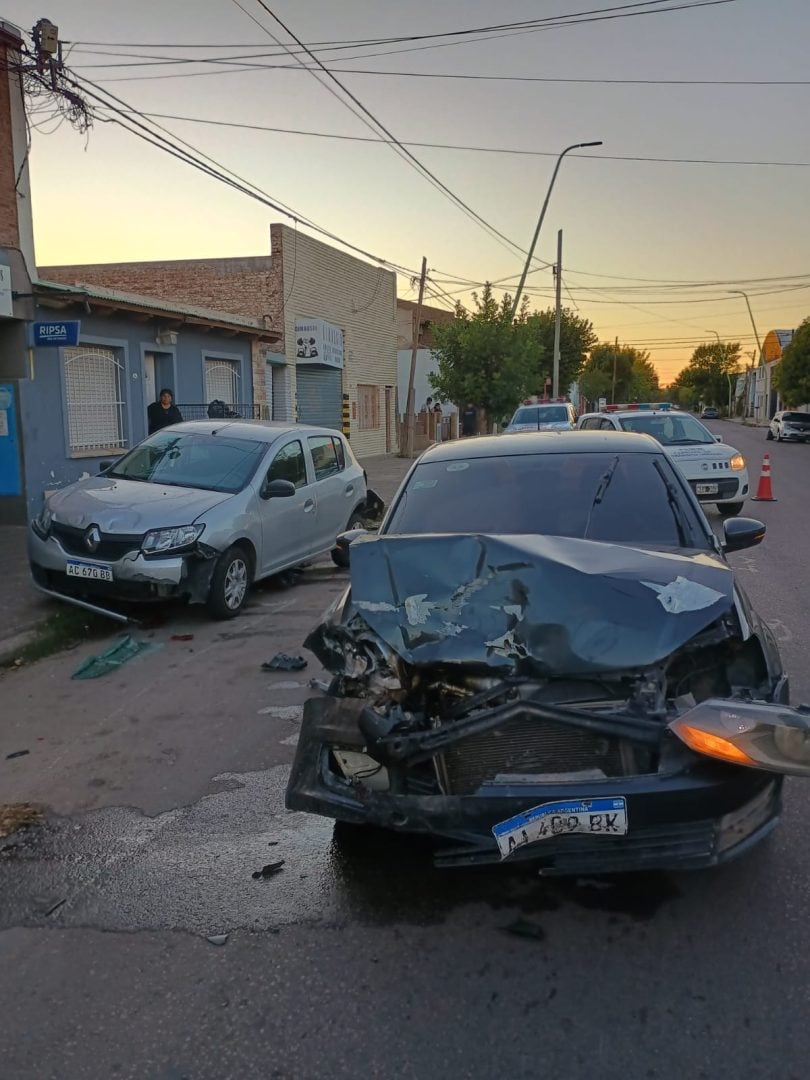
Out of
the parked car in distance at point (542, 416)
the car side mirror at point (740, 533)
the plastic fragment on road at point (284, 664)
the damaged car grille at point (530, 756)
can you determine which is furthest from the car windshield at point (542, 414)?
the damaged car grille at point (530, 756)

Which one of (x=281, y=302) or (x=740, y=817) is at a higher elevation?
(x=281, y=302)

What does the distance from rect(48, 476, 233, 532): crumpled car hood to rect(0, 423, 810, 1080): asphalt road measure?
3048mm

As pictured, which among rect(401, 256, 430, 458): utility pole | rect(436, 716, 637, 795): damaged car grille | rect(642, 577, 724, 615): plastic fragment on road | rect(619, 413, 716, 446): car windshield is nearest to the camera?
rect(436, 716, 637, 795): damaged car grille

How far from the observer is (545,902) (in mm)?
3244

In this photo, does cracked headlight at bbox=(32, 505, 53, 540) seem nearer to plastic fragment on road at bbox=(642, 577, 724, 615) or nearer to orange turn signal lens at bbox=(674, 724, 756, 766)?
plastic fragment on road at bbox=(642, 577, 724, 615)

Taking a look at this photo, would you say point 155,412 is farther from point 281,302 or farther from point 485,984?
point 485,984

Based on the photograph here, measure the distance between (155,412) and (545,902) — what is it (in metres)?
11.4

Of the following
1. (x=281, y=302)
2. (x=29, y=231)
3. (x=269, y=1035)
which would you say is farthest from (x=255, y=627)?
(x=281, y=302)

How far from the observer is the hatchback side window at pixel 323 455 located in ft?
31.7

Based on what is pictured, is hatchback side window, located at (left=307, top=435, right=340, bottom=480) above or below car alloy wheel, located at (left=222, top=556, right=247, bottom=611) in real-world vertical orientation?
above

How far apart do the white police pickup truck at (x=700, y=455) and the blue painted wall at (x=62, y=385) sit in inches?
303

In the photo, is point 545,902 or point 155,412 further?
point 155,412

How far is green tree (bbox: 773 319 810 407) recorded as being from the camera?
4606 centimetres

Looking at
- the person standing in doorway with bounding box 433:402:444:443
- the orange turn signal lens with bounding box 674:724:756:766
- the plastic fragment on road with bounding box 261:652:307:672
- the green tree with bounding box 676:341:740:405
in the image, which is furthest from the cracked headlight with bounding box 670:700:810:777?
the green tree with bounding box 676:341:740:405
